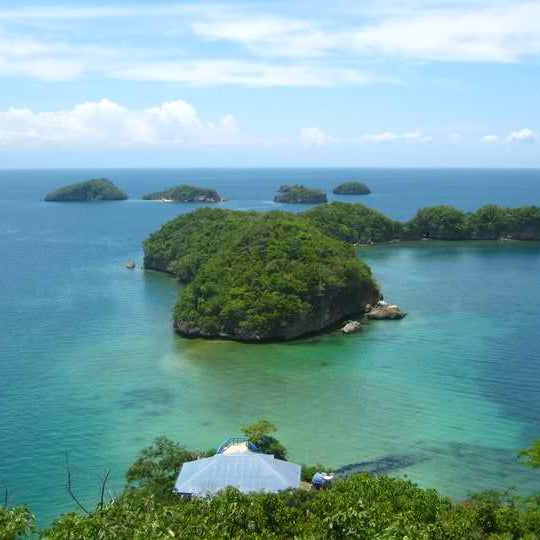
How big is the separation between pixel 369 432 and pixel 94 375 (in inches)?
580

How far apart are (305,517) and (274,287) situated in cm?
2578

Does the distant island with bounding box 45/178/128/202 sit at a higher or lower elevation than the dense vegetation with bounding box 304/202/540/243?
higher

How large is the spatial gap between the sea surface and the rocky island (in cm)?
151

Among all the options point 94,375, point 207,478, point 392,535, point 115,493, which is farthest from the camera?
→ point 94,375

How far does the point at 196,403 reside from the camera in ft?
98.9

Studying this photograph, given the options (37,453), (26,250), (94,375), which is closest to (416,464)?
(37,453)

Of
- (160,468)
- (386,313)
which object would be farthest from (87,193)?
(160,468)

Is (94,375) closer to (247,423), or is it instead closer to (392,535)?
(247,423)

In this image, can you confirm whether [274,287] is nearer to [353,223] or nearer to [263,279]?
[263,279]

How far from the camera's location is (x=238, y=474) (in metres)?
20.8

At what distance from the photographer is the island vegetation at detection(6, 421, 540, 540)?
13461mm

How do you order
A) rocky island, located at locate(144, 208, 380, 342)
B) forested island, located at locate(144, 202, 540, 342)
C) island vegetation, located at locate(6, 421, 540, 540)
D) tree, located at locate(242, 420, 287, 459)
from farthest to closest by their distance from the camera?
forested island, located at locate(144, 202, 540, 342) < rocky island, located at locate(144, 208, 380, 342) < tree, located at locate(242, 420, 287, 459) < island vegetation, located at locate(6, 421, 540, 540)

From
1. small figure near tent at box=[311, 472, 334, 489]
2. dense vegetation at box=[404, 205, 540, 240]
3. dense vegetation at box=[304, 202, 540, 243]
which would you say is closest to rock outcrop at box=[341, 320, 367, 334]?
small figure near tent at box=[311, 472, 334, 489]

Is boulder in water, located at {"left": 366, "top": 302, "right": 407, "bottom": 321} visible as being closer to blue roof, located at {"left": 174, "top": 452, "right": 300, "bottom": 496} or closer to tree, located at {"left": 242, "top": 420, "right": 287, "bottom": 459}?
tree, located at {"left": 242, "top": 420, "right": 287, "bottom": 459}
